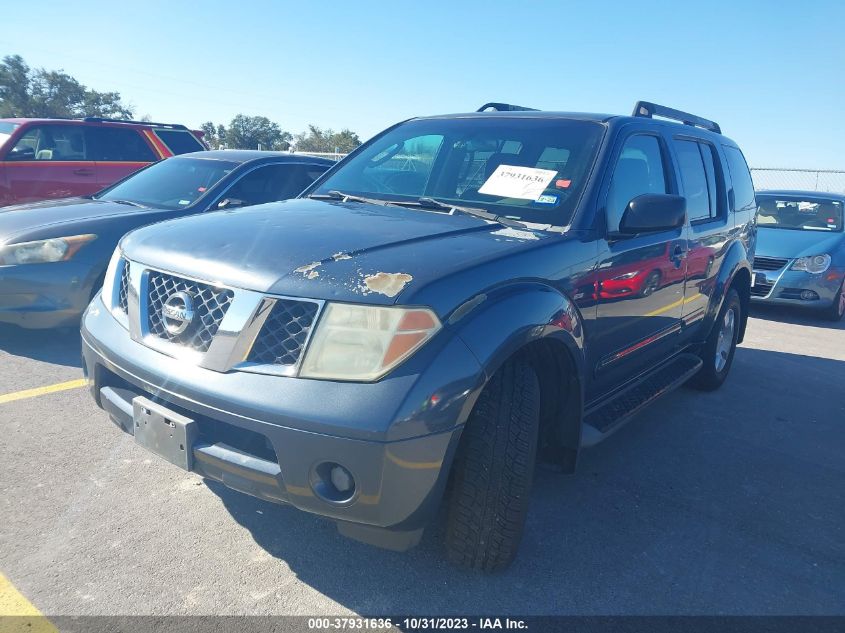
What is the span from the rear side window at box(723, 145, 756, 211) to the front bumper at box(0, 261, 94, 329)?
4751 millimetres

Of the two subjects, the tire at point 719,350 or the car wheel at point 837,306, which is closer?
the tire at point 719,350

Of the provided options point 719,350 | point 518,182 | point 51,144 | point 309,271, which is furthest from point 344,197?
point 51,144

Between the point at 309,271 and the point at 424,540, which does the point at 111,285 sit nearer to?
the point at 309,271

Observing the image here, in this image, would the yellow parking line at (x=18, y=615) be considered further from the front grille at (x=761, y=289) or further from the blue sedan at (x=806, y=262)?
the front grille at (x=761, y=289)

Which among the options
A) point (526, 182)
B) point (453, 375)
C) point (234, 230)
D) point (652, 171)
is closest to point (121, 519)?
point (234, 230)

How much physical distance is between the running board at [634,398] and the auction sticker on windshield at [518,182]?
1.07 metres

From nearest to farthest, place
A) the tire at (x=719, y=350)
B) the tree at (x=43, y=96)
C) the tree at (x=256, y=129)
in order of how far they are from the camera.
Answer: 1. the tire at (x=719, y=350)
2. the tree at (x=43, y=96)
3. the tree at (x=256, y=129)

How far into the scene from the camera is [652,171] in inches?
143

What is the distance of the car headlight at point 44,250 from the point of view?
4.45m

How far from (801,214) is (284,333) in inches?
366

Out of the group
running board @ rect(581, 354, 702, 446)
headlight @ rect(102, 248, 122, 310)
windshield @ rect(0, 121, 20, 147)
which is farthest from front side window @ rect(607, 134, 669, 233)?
windshield @ rect(0, 121, 20, 147)

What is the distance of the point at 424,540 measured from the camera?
2.69 m

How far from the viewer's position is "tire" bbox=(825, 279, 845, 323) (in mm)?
8328

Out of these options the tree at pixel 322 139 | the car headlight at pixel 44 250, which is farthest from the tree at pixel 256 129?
the car headlight at pixel 44 250
